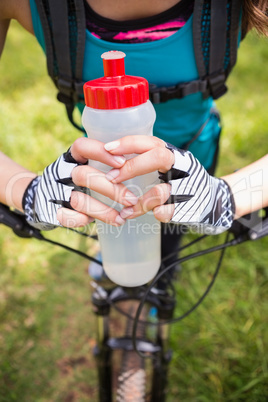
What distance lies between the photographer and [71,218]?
2.46 feet

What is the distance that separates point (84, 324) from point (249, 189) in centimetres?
140

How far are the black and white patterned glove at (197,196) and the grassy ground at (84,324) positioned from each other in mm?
1119

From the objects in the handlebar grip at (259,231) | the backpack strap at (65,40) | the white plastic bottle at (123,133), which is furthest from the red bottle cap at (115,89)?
the handlebar grip at (259,231)

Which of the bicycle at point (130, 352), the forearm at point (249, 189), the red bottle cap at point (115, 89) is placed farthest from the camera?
the bicycle at point (130, 352)

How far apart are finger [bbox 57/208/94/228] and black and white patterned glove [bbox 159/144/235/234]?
0.17 meters

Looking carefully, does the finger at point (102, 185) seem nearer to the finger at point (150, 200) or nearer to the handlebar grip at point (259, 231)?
the finger at point (150, 200)

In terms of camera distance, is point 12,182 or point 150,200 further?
→ point 12,182

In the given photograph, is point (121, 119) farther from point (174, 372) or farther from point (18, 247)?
point (18, 247)

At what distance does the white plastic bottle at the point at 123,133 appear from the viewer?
618 millimetres

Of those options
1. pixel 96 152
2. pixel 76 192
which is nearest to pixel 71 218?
pixel 76 192

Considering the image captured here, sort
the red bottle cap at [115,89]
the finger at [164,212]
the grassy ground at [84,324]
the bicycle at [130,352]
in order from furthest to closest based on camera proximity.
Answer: the grassy ground at [84,324], the bicycle at [130,352], the finger at [164,212], the red bottle cap at [115,89]

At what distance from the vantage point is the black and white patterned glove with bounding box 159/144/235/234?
717mm

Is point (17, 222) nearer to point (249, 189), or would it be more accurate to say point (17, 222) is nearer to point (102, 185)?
point (102, 185)

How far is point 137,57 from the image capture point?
957 mm
